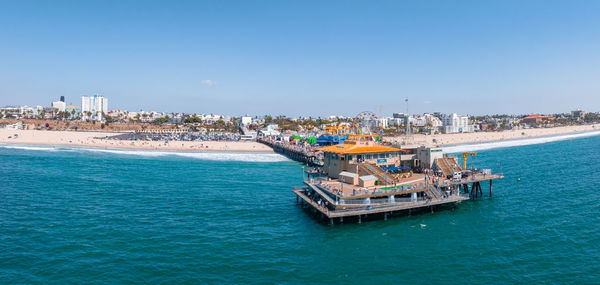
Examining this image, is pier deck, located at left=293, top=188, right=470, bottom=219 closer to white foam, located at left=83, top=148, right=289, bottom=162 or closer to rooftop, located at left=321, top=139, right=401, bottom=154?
rooftop, located at left=321, top=139, right=401, bottom=154

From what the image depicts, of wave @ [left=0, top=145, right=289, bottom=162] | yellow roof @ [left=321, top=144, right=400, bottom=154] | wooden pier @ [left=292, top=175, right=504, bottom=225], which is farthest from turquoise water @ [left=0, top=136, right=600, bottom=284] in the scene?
wave @ [left=0, top=145, right=289, bottom=162]

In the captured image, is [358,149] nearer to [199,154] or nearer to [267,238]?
[267,238]

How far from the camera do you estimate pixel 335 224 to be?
35.1 meters

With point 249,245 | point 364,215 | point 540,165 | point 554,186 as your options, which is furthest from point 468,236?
point 540,165

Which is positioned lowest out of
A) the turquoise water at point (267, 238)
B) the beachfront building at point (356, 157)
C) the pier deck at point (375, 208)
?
the turquoise water at point (267, 238)

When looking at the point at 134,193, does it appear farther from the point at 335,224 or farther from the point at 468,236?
the point at 468,236

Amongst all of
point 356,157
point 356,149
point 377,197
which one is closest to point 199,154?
point 356,149

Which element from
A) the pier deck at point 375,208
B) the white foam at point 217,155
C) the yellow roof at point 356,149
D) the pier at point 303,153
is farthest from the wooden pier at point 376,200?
the white foam at point 217,155

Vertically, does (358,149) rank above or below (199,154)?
above

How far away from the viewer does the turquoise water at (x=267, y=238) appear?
24.1m

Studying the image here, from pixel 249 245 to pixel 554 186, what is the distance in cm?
4693

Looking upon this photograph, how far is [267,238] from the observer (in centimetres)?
3080

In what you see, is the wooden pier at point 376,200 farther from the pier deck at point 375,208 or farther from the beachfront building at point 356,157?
the beachfront building at point 356,157

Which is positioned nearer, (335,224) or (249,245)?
(249,245)
